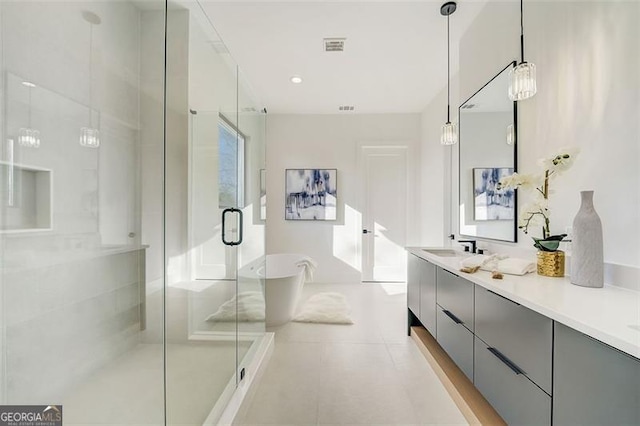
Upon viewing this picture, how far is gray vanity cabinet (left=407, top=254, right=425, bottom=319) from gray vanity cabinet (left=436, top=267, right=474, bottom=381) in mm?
422

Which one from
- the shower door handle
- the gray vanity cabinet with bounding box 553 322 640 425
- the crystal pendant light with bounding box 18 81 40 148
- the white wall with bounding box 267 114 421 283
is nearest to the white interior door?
the white wall with bounding box 267 114 421 283

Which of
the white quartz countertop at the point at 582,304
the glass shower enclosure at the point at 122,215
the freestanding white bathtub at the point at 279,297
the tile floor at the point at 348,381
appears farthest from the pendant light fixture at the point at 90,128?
the white quartz countertop at the point at 582,304

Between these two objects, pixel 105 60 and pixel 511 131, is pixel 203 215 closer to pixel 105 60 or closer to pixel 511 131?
pixel 105 60

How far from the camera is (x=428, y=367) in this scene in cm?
213

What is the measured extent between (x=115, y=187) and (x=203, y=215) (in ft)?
1.95

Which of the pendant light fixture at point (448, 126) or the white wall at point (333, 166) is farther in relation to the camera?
the white wall at point (333, 166)

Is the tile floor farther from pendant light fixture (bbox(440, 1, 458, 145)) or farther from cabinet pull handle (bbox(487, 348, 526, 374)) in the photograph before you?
pendant light fixture (bbox(440, 1, 458, 145))

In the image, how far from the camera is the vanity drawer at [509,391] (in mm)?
1037

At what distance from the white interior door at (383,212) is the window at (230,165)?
284cm

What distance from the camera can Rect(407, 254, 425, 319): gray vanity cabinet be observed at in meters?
2.47

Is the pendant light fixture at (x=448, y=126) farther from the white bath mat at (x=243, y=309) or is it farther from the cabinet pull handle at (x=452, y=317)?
the white bath mat at (x=243, y=309)

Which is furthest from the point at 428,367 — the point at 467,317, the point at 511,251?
the point at 511,251

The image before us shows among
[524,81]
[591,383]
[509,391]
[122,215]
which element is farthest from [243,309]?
[524,81]

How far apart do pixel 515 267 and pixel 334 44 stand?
2556mm
